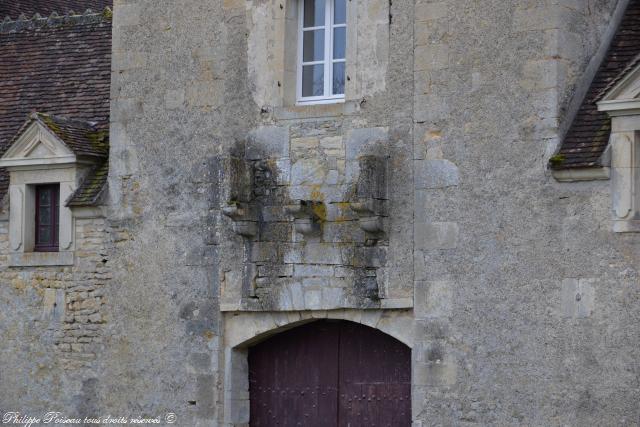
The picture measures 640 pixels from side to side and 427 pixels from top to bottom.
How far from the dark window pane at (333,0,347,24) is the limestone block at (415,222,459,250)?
84.7 inches

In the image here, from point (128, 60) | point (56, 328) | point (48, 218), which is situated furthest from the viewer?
point (48, 218)

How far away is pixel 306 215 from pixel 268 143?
2.84 feet

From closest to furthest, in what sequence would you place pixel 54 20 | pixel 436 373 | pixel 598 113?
1. pixel 598 113
2. pixel 436 373
3. pixel 54 20

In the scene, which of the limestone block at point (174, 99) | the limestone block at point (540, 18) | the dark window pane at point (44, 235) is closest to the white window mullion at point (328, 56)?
the limestone block at point (174, 99)

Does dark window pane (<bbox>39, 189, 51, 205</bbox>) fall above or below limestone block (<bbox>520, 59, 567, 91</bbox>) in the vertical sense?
below

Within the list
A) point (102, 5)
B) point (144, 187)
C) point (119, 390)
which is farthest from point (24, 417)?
point (102, 5)

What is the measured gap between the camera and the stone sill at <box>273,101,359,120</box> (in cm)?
1367

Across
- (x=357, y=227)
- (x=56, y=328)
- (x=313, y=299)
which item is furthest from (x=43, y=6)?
(x=357, y=227)

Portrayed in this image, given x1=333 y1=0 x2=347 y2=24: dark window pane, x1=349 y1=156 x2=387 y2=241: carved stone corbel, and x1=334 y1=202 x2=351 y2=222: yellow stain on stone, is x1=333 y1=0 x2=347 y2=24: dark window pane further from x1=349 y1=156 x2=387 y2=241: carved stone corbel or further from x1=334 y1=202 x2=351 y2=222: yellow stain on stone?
x1=334 y1=202 x2=351 y2=222: yellow stain on stone

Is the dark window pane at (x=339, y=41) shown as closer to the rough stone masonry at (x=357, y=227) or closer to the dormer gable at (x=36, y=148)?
the rough stone masonry at (x=357, y=227)

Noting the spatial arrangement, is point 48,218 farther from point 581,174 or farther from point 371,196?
point 581,174

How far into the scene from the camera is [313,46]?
14141mm

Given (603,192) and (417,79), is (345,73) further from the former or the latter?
(603,192)

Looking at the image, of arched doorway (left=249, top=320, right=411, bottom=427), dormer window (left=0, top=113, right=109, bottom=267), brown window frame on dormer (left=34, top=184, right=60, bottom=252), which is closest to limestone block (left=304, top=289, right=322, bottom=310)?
arched doorway (left=249, top=320, right=411, bottom=427)
